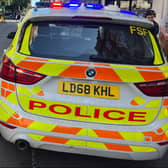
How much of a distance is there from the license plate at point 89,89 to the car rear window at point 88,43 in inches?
9.1

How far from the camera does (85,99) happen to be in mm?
2670

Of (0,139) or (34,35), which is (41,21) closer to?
(34,35)

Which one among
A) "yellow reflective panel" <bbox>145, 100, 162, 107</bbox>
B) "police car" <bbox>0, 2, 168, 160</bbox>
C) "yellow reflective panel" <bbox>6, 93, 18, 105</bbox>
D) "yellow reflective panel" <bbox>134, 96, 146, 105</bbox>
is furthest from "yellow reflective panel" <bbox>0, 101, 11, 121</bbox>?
"yellow reflective panel" <bbox>145, 100, 162, 107</bbox>

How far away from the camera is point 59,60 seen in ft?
8.80

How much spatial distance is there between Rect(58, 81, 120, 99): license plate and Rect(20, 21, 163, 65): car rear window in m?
0.23

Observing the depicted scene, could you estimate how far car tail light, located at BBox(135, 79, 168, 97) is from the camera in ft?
8.80

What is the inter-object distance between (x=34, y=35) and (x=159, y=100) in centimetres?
129

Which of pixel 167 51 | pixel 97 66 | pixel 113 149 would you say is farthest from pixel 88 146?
pixel 167 51

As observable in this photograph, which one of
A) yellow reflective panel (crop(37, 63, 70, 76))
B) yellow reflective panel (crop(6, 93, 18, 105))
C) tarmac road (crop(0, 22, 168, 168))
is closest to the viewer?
yellow reflective panel (crop(37, 63, 70, 76))

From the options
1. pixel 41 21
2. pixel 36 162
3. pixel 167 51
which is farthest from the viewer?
pixel 167 51

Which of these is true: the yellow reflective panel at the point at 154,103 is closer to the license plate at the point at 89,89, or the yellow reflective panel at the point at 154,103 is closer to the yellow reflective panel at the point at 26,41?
the license plate at the point at 89,89

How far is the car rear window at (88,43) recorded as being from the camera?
2768mm

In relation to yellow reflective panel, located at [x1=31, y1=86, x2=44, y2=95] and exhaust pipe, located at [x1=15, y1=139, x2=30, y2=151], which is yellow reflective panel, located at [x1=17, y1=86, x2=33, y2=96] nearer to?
yellow reflective panel, located at [x1=31, y1=86, x2=44, y2=95]

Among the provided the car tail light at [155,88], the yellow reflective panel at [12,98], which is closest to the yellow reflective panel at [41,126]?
the yellow reflective panel at [12,98]
